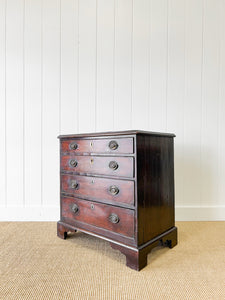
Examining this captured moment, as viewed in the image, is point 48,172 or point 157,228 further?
point 48,172

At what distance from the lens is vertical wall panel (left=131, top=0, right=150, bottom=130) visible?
1.94m

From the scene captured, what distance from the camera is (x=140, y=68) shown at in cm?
A: 196

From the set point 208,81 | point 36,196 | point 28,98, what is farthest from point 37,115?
point 208,81

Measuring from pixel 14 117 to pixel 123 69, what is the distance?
1238 mm

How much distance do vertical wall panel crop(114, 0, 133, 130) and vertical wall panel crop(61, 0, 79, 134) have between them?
42 cm

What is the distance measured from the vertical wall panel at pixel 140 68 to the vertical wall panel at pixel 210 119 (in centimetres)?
59

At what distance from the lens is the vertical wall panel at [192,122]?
77.0 inches

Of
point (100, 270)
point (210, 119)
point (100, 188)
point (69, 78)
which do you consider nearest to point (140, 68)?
point (69, 78)

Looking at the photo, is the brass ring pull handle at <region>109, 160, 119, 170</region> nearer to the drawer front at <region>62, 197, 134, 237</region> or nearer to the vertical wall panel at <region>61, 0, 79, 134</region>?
the drawer front at <region>62, 197, 134, 237</region>

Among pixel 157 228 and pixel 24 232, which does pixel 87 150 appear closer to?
pixel 157 228

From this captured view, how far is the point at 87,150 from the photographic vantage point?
1.42 meters

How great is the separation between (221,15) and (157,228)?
7.04 feet

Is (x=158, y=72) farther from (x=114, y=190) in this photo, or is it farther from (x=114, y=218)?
(x=114, y=218)

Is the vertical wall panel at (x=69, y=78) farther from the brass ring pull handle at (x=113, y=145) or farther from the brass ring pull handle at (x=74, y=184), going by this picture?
the brass ring pull handle at (x=113, y=145)
